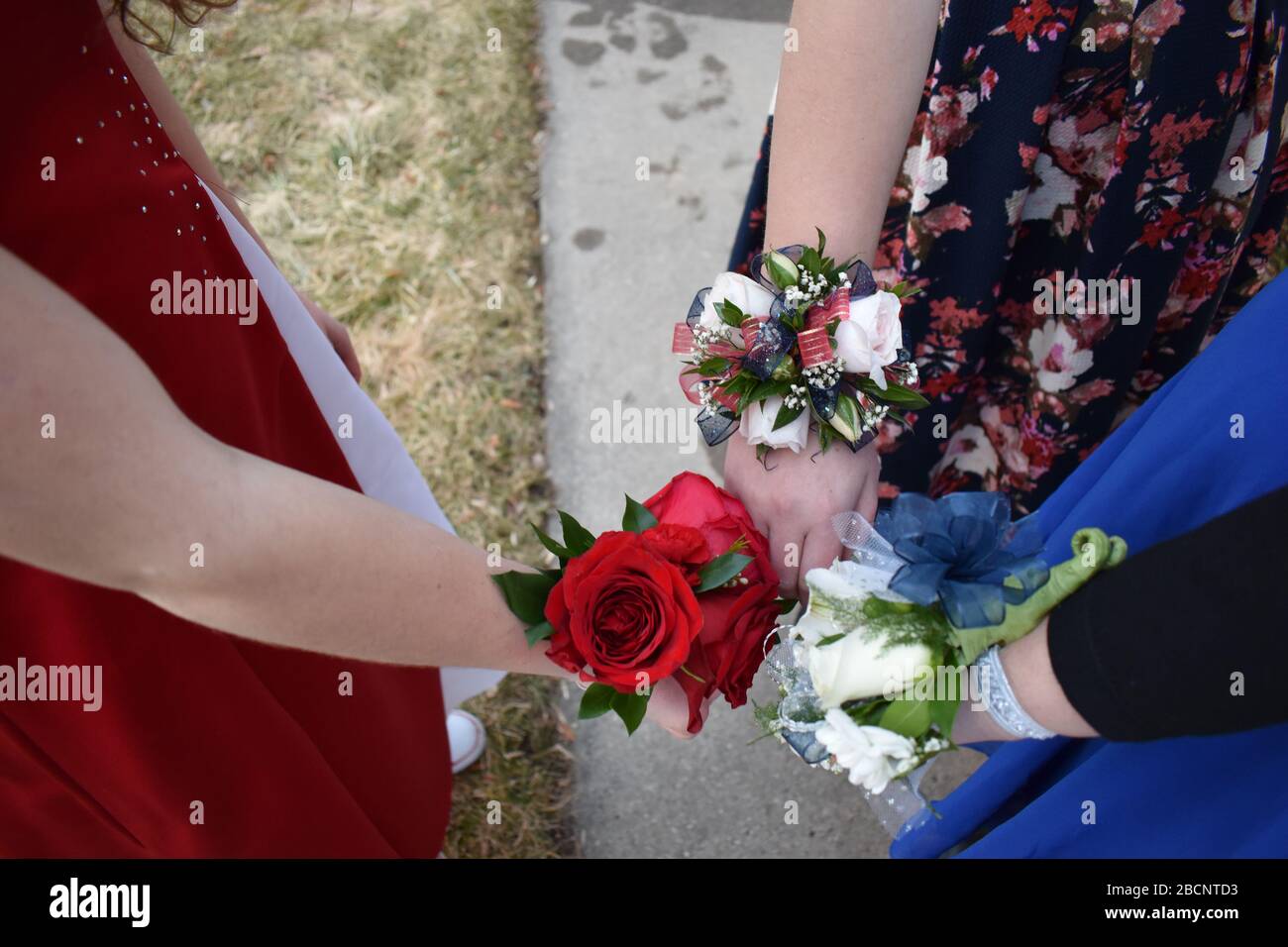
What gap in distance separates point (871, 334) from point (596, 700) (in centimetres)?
64

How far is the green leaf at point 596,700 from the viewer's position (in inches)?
47.4

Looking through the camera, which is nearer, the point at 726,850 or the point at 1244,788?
the point at 1244,788

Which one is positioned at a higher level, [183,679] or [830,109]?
[830,109]

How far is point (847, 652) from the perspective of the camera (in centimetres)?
105

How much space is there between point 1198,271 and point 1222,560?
96 centimetres

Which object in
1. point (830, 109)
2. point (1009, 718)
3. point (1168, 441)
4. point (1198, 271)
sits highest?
point (830, 109)

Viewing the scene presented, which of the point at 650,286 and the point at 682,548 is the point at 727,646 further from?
the point at 650,286

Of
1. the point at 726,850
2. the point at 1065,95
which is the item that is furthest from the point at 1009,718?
the point at 726,850

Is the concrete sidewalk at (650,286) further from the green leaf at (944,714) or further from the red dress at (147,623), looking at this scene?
the green leaf at (944,714)

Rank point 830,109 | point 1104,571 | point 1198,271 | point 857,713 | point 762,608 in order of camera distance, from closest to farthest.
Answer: point 1104,571, point 857,713, point 762,608, point 830,109, point 1198,271

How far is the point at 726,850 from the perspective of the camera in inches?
84.5

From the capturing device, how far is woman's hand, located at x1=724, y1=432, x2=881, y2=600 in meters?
1.38

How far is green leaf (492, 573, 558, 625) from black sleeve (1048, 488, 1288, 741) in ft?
1.97

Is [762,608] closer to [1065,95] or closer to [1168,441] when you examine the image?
[1168,441]
